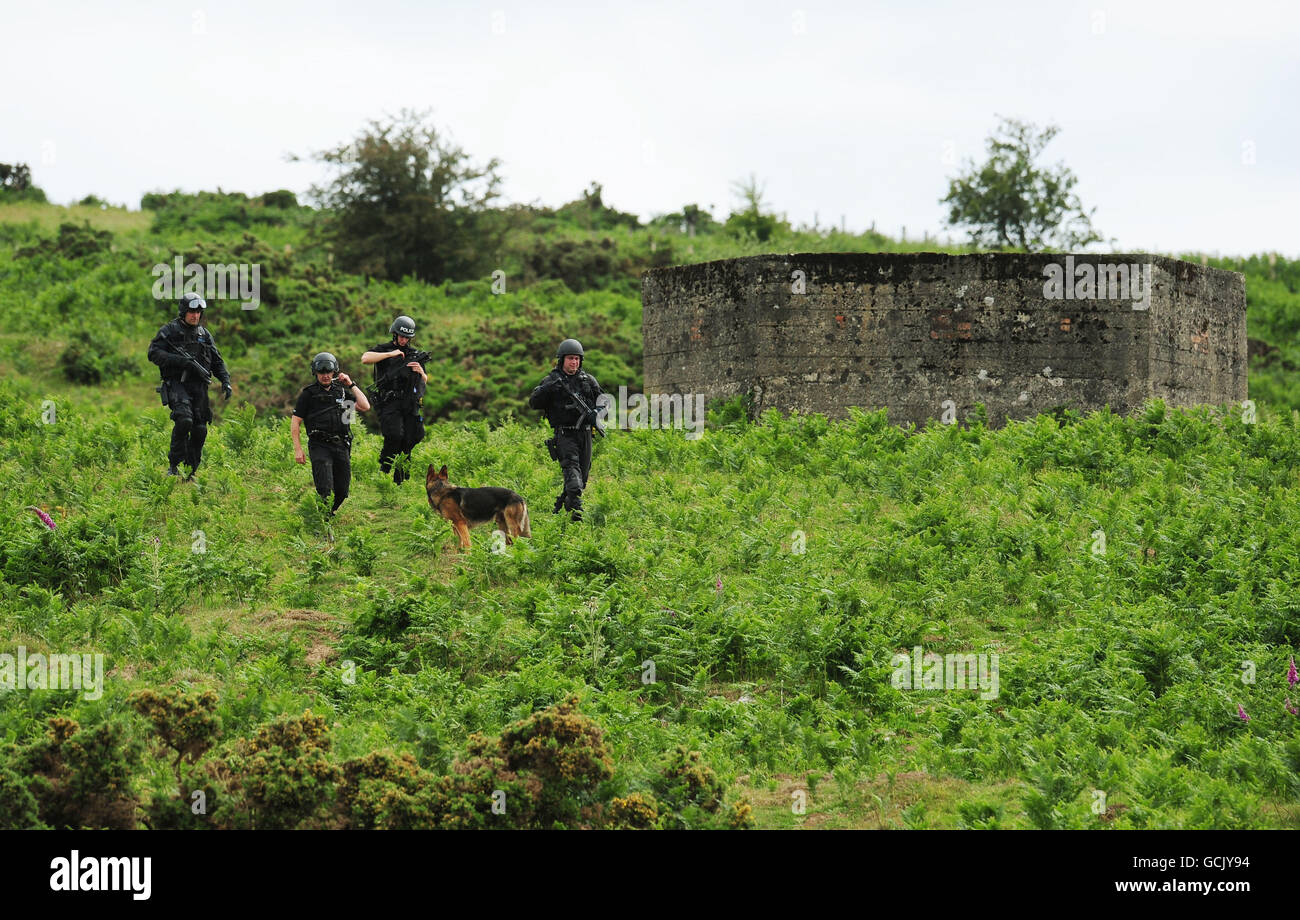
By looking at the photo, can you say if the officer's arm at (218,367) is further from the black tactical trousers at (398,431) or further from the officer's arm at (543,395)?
the officer's arm at (543,395)

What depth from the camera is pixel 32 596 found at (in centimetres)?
1094

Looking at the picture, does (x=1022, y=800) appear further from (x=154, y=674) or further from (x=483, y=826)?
(x=154, y=674)

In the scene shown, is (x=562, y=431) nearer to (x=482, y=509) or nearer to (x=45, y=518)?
(x=482, y=509)

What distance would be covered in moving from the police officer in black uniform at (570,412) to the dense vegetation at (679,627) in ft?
1.29

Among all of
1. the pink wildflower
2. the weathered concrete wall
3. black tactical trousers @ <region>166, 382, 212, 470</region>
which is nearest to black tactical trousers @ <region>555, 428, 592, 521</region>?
black tactical trousers @ <region>166, 382, 212, 470</region>

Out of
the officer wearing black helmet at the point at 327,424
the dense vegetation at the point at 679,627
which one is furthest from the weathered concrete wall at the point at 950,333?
the officer wearing black helmet at the point at 327,424

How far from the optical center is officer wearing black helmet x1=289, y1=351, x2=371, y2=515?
13.1 m

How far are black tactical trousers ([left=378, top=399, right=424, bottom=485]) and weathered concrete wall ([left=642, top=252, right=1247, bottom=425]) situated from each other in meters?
5.47

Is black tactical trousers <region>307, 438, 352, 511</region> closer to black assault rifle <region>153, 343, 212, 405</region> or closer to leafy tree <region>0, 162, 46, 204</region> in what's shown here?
black assault rifle <region>153, 343, 212, 405</region>

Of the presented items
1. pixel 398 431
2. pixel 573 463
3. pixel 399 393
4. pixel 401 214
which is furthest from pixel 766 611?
pixel 401 214

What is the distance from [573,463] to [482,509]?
49.9 inches

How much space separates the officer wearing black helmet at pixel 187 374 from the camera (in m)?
14.1

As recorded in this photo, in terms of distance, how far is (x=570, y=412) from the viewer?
13.2 metres
